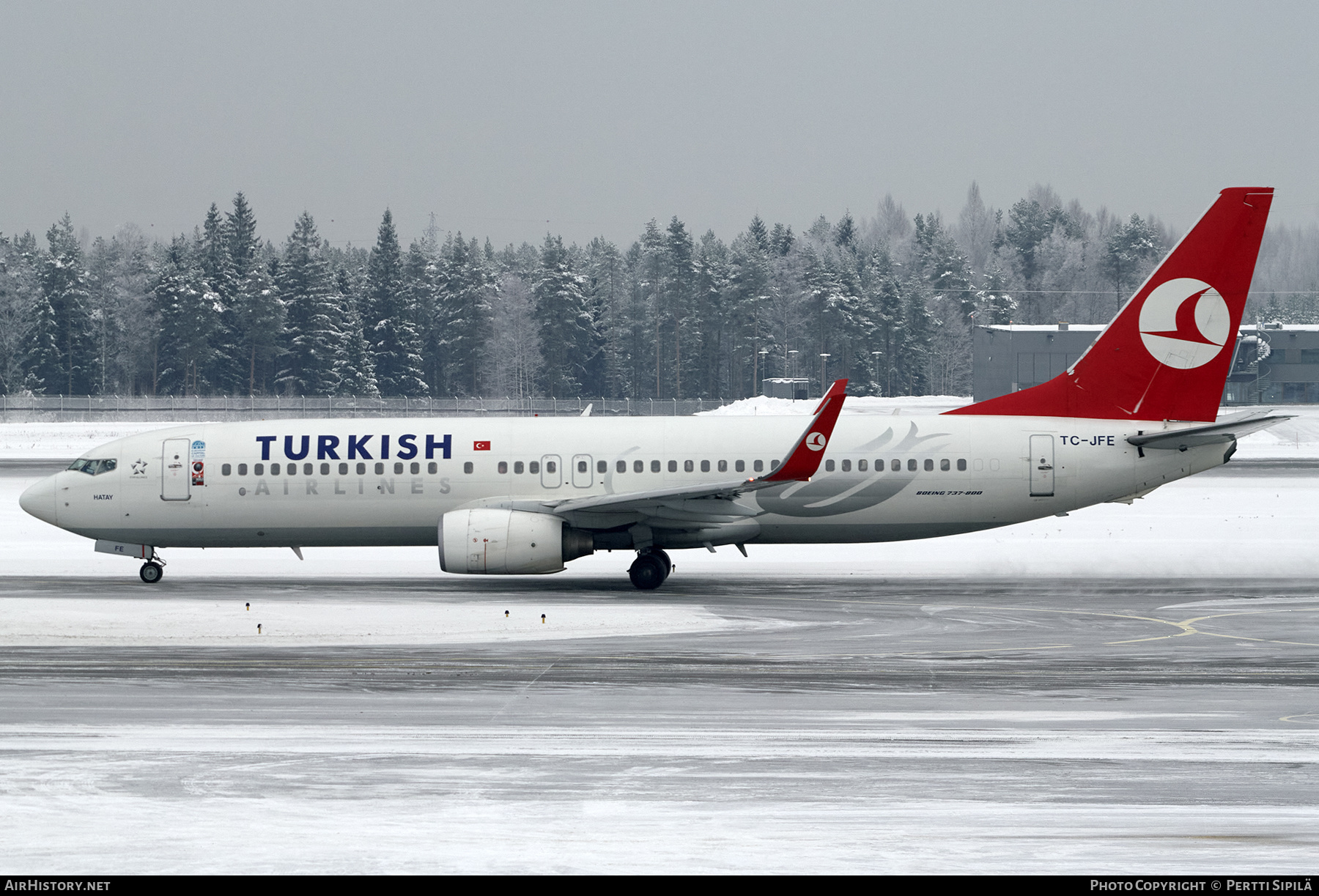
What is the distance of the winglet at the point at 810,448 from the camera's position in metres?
25.2

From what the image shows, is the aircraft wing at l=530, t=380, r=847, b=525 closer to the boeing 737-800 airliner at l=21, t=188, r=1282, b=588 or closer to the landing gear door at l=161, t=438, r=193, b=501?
the boeing 737-800 airliner at l=21, t=188, r=1282, b=588

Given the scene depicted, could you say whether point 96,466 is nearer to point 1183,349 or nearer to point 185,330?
point 1183,349

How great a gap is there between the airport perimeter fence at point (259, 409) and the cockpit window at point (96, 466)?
5544 centimetres

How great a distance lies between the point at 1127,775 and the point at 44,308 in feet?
399

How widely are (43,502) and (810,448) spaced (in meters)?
15.9

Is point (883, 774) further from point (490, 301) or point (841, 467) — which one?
point (490, 301)

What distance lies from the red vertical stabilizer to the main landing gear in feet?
27.4

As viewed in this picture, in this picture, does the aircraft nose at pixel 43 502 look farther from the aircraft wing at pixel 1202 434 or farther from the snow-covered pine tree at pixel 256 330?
the snow-covered pine tree at pixel 256 330

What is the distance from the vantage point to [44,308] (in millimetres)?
118000

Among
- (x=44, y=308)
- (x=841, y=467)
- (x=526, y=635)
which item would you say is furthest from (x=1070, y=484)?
(x=44, y=308)

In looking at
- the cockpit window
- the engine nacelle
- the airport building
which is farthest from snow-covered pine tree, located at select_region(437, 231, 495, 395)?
the engine nacelle

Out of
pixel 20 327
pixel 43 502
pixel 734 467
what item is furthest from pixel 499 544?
pixel 20 327

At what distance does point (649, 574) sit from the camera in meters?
26.8

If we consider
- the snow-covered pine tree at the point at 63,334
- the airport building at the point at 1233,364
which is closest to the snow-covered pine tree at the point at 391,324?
the snow-covered pine tree at the point at 63,334
